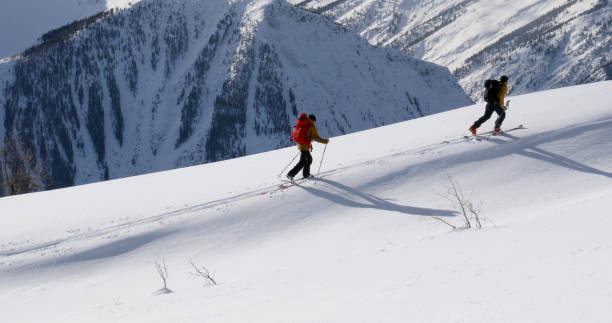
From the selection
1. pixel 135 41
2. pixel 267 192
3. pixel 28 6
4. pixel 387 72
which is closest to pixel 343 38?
pixel 387 72

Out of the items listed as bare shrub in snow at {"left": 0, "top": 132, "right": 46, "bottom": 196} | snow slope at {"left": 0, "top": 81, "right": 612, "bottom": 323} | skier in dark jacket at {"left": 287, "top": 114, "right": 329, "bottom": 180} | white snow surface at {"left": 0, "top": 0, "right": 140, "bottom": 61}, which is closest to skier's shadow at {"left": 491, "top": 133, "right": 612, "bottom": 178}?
snow slope at {"left": 0, "top": 81, "right": 612, "bottom": 323}

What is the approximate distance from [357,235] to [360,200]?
1.86 meters

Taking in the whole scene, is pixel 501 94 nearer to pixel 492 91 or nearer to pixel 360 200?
pixel 492 91

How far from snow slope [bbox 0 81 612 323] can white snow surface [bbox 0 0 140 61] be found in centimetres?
17614

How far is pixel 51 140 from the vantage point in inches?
4727

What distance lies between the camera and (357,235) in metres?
9.98

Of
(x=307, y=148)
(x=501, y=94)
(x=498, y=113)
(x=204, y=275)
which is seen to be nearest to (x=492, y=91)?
(x=501, y=94)

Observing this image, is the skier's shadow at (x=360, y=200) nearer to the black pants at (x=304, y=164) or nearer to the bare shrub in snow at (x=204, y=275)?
the black pants at (x=304, y=164)

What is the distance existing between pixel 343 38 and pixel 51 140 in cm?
8670

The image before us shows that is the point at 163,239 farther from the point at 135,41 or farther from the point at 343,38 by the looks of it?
the point at 135,41

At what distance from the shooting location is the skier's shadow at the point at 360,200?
10515 mm

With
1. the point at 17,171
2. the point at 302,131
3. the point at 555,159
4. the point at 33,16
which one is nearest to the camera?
the point at 555,159

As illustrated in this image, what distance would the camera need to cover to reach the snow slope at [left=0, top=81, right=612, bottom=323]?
4.13 m

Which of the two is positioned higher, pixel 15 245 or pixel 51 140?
pixel 51 140
